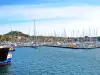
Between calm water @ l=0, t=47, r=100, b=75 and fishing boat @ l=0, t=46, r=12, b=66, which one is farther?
fishing boat @ l=0, t=46, r=12, b=66

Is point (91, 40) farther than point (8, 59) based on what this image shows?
Yes

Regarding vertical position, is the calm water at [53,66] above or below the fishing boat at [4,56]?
below

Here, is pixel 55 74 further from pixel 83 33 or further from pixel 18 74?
pixel 83 33

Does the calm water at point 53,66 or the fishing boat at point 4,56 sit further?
the fishing boat at point 4,56

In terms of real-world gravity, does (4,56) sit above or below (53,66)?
above

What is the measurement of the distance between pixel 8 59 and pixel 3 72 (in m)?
11.5

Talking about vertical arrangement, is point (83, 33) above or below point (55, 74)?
above

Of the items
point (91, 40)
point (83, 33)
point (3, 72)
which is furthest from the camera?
point (91, 40)

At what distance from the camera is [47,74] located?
43906 millimetres

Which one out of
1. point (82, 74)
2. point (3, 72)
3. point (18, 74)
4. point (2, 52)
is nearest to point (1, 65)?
point (2, 52)

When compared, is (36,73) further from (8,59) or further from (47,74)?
(8,59)

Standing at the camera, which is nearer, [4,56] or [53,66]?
[53,66]

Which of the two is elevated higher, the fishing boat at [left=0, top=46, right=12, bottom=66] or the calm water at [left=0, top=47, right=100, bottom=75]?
the fishing boat at [left=0, top=46, right=12, bottom=66]

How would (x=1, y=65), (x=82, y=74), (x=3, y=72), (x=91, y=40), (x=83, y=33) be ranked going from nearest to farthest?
(x=82, y=74), (x=3, y=72), (x=1, y=65), (x=83, y=33), (x=91, y=40)
